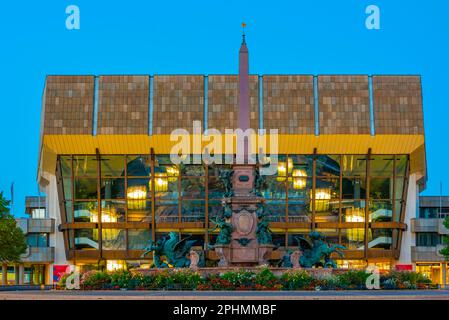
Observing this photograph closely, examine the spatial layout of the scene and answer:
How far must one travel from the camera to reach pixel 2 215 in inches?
2734

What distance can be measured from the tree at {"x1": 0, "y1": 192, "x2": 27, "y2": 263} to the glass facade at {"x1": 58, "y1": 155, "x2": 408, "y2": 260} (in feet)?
30.1

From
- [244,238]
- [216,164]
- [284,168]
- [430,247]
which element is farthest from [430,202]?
[244,238]

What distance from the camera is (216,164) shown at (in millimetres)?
81375

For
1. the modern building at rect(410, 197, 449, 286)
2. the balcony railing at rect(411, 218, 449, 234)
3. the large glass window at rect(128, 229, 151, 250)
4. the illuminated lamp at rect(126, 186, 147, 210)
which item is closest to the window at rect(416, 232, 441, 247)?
the modern building at rect(410, 197, 449, 286)

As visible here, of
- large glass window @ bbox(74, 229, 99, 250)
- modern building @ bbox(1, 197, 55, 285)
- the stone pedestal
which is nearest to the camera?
the stone pedestal

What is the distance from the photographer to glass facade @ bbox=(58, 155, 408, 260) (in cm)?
8119

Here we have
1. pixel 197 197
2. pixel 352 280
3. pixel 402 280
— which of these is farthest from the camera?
pixel 197 197

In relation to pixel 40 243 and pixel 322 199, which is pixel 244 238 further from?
pixel 40 243

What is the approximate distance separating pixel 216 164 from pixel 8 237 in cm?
2134

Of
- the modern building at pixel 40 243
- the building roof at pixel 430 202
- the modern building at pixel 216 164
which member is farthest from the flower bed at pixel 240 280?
the building roof at pixel 430 202

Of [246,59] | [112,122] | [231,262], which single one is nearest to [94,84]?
[112,122]

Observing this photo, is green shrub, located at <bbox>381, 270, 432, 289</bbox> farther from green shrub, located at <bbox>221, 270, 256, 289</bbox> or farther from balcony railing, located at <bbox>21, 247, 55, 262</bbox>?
balcony railing, located at <bbox>21, 247, 55, 262</bbox>
